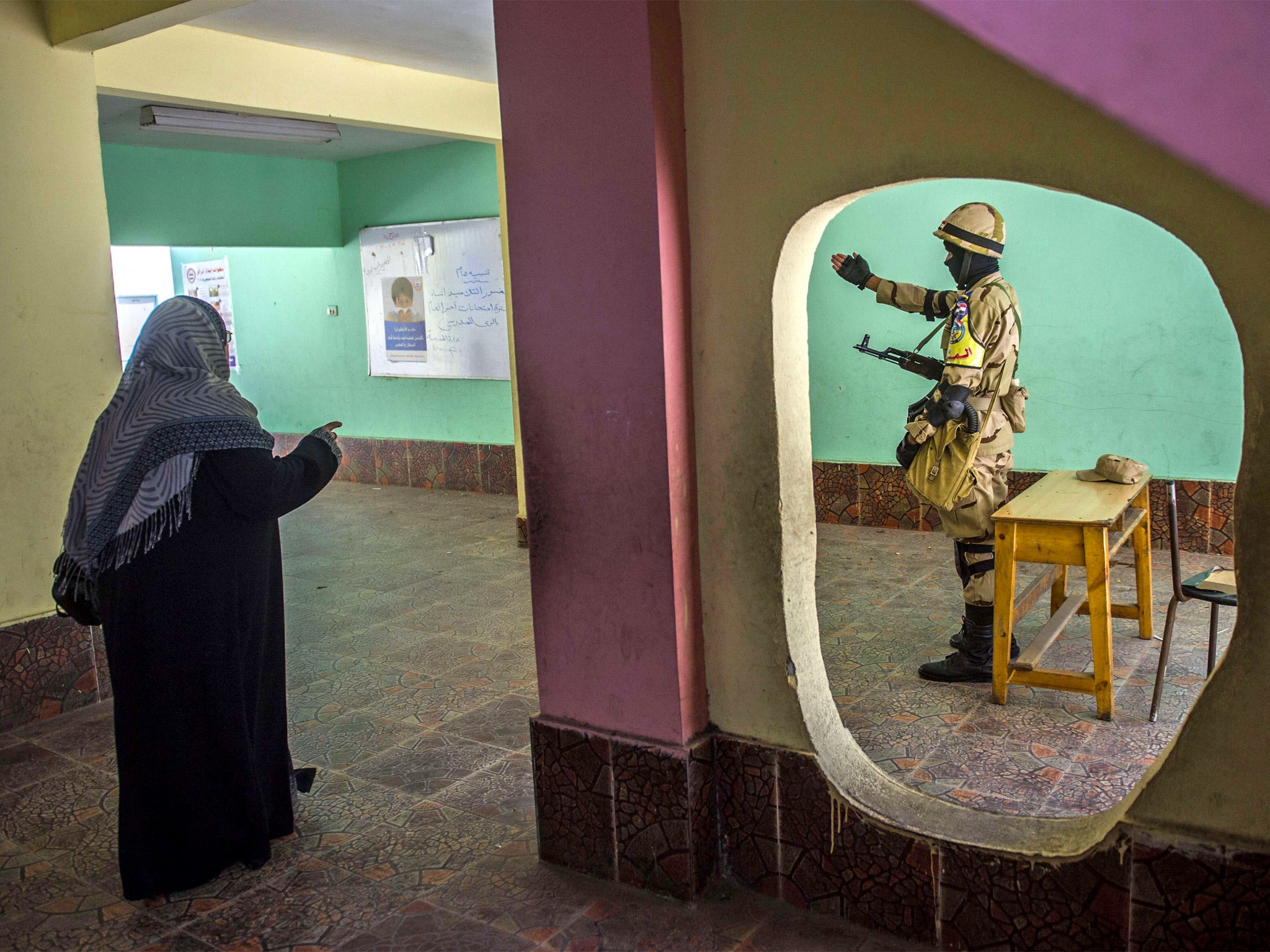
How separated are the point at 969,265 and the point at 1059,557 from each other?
4.03 feet

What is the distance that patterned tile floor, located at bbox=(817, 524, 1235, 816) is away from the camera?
139 inches

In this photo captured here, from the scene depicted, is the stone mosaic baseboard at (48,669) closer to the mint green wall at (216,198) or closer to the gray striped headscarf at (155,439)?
the gray striped headscarf at (155,439)

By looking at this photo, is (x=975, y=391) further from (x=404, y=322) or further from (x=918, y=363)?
(x=404, y=322)

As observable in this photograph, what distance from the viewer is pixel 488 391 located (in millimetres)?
9445

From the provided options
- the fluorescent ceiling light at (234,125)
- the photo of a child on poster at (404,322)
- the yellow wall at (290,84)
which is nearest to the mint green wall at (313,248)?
the photo of a child on poster at (404,322)

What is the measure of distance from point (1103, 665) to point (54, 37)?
15.8 feet

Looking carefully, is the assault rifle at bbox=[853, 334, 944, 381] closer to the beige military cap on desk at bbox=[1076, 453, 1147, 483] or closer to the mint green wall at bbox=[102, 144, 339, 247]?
the beige military cap on desk at bbox=[1076, 453, 1147, 483]

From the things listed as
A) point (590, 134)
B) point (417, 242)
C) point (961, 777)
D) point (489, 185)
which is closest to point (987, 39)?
point (590, 134)

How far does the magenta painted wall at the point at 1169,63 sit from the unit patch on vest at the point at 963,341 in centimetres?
222

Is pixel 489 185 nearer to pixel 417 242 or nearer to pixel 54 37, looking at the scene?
pixel 417 242

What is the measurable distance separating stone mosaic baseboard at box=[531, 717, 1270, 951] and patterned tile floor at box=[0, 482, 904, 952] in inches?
3.5

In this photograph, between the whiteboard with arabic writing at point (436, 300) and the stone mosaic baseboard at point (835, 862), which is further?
the whiteboard with arabic writing at point (436, 300)

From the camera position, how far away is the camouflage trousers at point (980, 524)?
175 inches

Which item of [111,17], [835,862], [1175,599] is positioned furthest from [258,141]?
[835,862]
